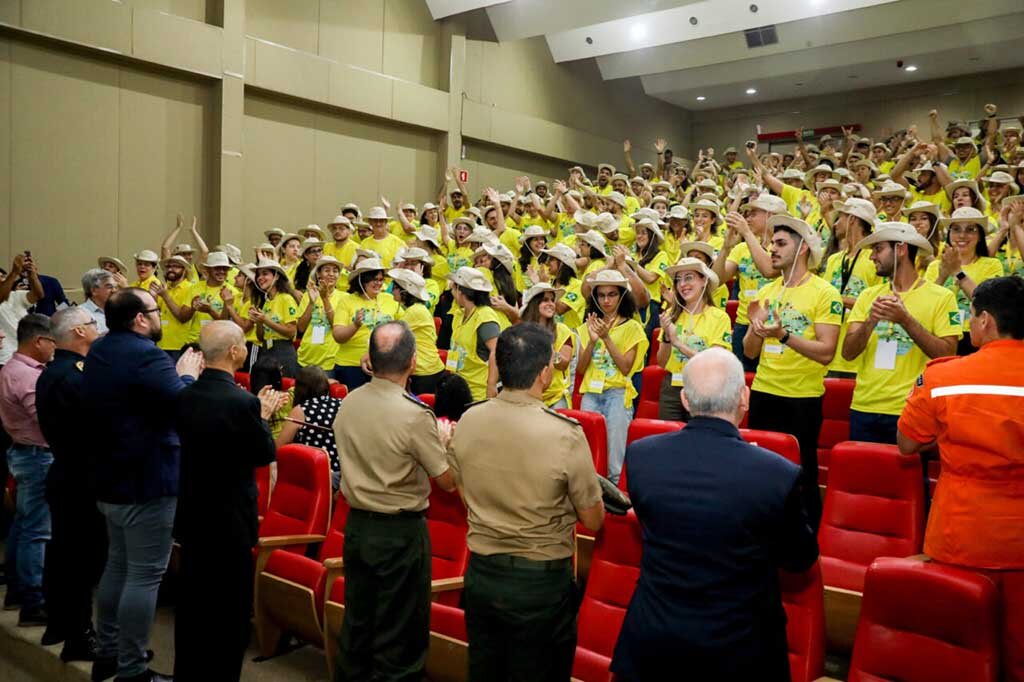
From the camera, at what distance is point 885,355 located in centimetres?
390

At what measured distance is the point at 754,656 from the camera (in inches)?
77.0

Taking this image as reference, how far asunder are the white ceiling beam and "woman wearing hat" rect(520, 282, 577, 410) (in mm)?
10930

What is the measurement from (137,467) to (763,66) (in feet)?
48.6

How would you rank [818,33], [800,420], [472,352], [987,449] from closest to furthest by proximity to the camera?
[987,449], [800,420], [472,352], [818,33]

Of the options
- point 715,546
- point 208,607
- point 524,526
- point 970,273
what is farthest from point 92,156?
point 715,546

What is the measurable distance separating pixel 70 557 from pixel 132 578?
0.71m

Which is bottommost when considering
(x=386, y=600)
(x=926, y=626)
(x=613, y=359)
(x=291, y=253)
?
(x=386, y=600)

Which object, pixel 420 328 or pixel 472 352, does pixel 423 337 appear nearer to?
pixel 420 328

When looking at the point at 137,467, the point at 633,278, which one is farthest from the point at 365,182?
the point at 137,467

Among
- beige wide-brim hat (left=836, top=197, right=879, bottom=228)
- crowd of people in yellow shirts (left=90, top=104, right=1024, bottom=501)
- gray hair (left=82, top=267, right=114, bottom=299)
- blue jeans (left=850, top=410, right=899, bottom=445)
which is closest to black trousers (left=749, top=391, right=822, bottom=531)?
crowd of people in yellow shirts (left=90, top=104, right=1024, bottom=501)

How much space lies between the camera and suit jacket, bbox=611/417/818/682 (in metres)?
1.94

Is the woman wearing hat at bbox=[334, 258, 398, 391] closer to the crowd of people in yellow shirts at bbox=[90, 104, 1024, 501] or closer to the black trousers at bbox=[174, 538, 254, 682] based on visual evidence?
the crowd of people in yellow shirts at bbox=[90, 104, 1024, 501]

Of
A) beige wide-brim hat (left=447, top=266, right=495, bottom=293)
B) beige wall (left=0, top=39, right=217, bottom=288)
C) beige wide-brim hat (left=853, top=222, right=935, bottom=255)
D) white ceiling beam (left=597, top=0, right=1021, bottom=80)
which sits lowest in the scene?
beige wide-brim hat (left=447, top=266, right=495, bottom=293)

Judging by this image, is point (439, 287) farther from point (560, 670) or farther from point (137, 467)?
point (560, 670)
